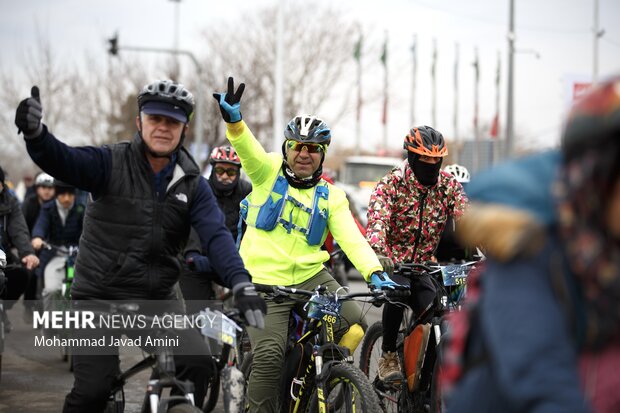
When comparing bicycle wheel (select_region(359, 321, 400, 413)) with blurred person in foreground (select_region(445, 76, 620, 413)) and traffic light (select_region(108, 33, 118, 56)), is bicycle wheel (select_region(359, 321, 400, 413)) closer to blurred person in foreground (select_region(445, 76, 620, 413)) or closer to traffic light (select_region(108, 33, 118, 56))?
blurred person in foreground (select_region(445, 76, 620, 413))

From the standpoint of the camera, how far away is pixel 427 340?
6.21m

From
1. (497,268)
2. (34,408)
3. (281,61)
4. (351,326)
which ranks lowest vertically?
(34,408)

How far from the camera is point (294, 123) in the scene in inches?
245

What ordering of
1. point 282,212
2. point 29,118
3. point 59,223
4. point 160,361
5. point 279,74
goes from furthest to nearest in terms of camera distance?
1. point 279,74
2. point 59,223
3. point 282,212
4. point 160,361
5. point 29,118

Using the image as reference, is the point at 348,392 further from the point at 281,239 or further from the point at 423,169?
the point at 423,169

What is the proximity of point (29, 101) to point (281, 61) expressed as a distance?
73.6 feet

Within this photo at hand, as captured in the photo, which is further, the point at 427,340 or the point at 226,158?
the point at 226,158

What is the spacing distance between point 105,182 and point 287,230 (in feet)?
5.58

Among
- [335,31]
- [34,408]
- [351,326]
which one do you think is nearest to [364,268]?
[351,326]

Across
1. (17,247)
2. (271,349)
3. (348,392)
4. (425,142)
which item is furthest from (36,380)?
(348,392)

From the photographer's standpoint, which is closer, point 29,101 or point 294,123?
point 29,101

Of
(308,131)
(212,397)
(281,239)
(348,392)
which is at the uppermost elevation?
(308,131)

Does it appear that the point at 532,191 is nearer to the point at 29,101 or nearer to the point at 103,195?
the point at 29,101

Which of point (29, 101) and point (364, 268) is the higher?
point (29, 101)
